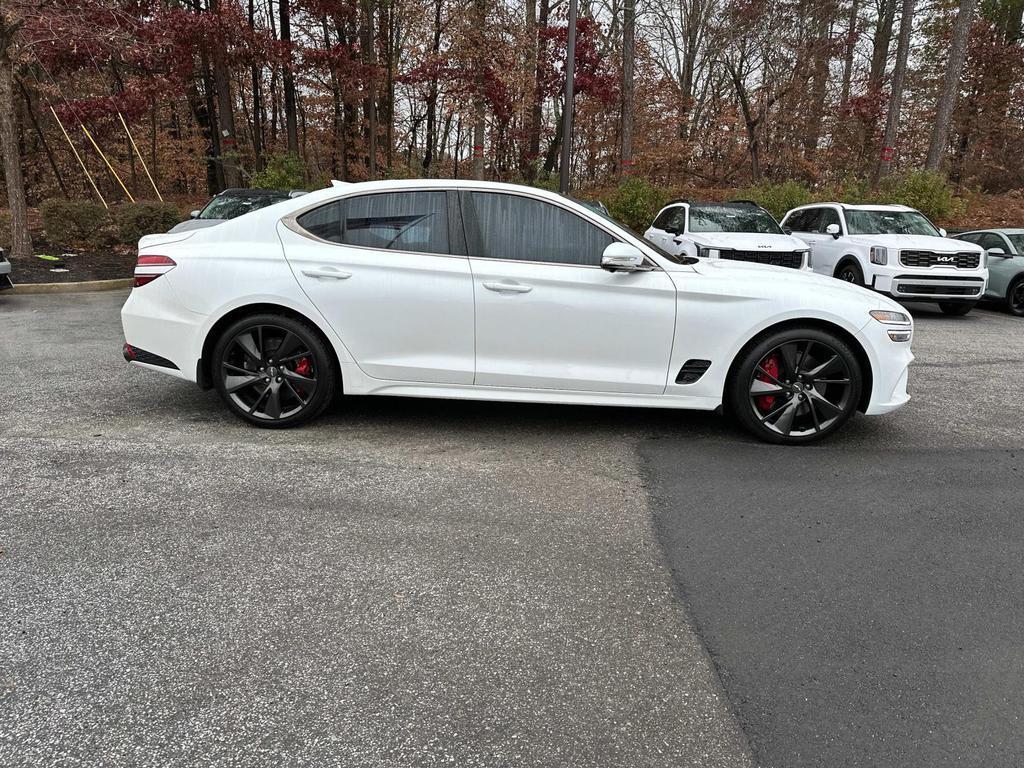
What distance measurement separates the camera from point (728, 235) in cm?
1141

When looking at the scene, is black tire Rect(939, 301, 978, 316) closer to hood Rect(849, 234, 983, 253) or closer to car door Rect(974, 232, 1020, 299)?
car door Rect(974, 232, 1020, 299)

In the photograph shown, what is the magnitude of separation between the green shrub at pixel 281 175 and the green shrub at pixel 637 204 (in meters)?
8.76

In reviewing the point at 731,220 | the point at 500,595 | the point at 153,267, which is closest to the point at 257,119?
the point at 731,220

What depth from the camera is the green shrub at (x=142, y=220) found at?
15719 millimetres

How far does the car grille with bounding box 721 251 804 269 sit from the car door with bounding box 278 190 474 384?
715 centimetres

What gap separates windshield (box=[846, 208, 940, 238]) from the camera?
40.7 ft

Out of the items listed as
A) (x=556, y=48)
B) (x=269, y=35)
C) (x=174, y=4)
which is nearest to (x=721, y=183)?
(x=556, y=48)

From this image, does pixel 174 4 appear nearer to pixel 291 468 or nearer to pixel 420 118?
pixel 420 118

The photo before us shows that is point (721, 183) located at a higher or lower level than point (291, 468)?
higher

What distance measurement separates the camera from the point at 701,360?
474 cm

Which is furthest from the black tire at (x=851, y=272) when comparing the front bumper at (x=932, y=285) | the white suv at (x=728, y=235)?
the white suv at (x=728, y=235)

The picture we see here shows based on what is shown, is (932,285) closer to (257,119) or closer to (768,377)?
(768,377)

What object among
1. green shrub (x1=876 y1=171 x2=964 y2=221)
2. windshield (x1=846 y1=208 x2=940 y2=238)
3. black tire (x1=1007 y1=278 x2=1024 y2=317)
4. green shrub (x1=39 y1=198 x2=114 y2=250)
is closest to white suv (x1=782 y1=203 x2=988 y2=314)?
windshield (x1=846 y1=208 x2=940 y2=238)

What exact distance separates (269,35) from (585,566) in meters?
21.6
